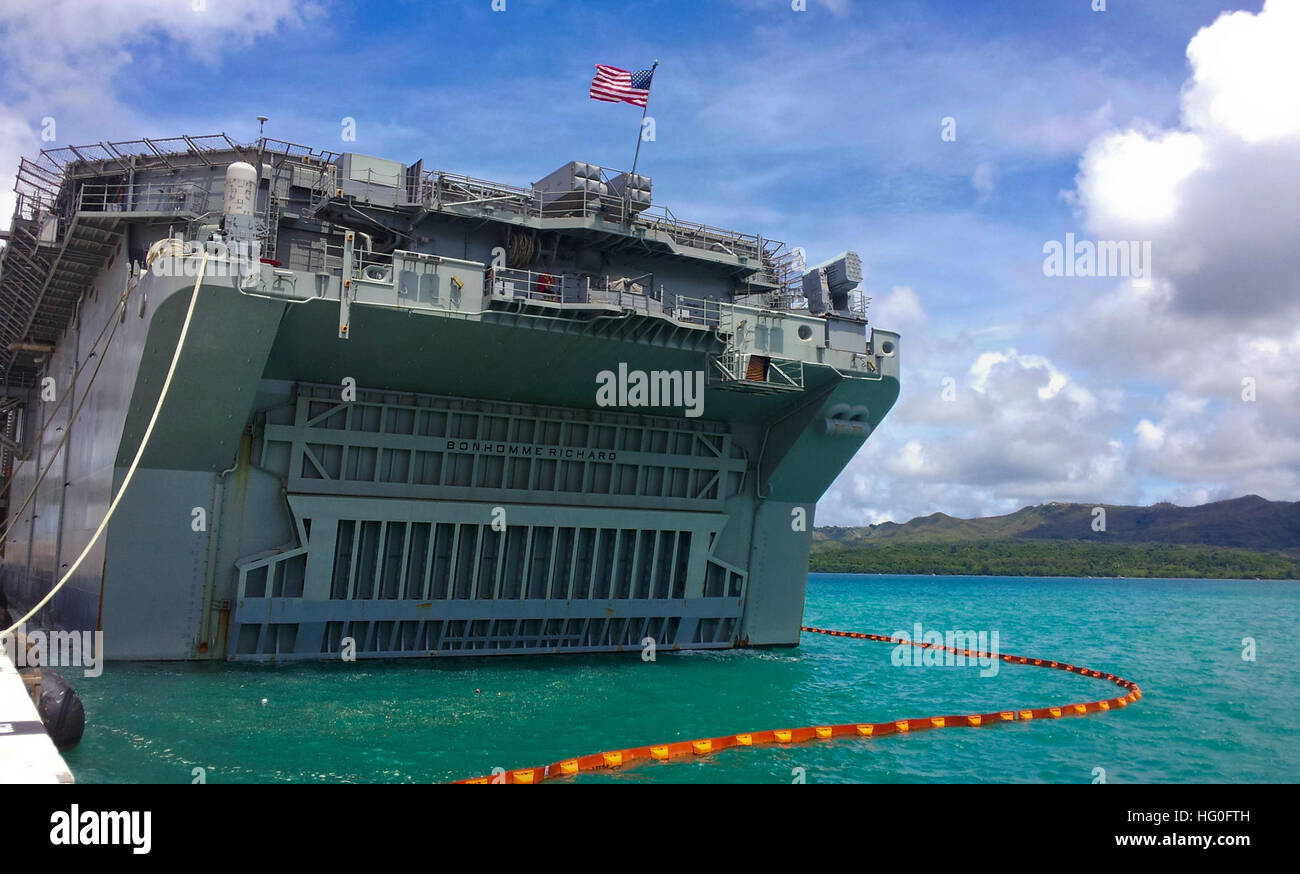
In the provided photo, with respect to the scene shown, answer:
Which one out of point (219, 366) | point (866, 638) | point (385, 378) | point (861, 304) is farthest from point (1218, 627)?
point (219, 366)

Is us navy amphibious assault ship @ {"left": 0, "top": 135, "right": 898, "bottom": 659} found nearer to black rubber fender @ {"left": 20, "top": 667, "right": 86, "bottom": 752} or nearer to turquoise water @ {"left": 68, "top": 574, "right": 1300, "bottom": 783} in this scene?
turquoise water @ {"left": 68, "top": 574, "right": 1300, "bottom": 783}

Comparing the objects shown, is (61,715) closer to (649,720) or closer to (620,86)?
(649,720)

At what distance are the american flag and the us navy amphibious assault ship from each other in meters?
1.84

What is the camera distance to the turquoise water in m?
12.1

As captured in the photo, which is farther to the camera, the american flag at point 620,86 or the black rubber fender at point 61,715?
the american flag at point 620,86

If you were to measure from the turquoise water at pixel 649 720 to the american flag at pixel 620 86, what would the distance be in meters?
11.8

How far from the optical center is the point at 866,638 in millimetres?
33812

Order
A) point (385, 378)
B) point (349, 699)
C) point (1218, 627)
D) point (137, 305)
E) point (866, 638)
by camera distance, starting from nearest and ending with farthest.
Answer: point (349, 699) < point (137, 305) < point (385, 378) < point (866, 638) < point (1218, 627)

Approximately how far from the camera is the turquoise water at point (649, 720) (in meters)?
12.1

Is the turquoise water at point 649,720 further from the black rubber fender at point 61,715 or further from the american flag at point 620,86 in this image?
the american flag at point 620,86

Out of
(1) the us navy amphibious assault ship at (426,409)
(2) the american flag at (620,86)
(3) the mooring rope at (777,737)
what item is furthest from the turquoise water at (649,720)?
(2) the american flag at (620,86)

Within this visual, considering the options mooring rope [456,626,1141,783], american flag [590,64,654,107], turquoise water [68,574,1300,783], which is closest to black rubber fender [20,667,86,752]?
turquoise water [68,574,1300,783]
